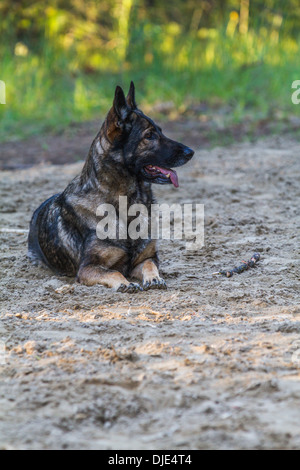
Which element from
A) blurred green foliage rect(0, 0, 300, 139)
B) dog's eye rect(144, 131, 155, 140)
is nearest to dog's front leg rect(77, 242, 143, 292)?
dog's eye rect(144, 131, 155, 140)

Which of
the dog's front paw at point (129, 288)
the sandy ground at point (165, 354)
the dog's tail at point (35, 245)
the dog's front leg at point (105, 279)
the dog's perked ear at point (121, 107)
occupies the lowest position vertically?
the sandy ground at point (165, 354)

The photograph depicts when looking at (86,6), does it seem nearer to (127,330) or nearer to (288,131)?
(288,131)

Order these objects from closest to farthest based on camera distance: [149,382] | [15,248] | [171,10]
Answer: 1. [149,382]
2. [15,248]
3. [171,10]

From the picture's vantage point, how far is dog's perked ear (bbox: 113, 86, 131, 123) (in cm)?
500

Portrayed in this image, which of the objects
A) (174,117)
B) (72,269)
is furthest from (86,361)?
(174,117)

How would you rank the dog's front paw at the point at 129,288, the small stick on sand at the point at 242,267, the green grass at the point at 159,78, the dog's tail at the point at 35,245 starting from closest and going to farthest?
the dog's front paw at the point at 129,288 → the small stick on sand at the point at 242,267 → the dog's tail at the point at 35,245 → the green grass at the point at 159,78

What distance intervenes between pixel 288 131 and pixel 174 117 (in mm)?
2196

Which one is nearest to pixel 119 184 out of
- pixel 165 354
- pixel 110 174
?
pixel 110 174

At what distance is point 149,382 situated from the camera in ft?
10.4

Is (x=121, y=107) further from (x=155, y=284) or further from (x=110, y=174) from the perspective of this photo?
(x=155, y=284)

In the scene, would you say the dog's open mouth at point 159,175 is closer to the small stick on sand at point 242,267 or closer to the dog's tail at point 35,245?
the small stick on sand at point 242,267

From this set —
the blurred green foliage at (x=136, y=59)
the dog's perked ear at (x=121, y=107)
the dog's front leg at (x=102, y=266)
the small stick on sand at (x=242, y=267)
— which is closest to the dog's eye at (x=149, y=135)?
the dog's perked ear at (x=121, y=107)

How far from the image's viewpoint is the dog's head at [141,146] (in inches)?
203

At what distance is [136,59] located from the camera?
47.0 ft
